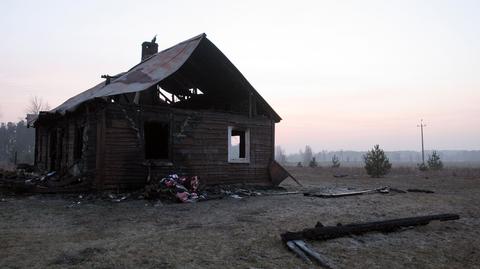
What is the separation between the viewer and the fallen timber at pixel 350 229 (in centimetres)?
637

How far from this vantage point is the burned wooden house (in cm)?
1237

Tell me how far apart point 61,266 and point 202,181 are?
9226mm

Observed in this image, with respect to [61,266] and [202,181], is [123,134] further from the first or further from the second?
[61,266]

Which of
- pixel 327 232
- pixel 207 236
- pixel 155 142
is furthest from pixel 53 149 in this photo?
pixel 327 232

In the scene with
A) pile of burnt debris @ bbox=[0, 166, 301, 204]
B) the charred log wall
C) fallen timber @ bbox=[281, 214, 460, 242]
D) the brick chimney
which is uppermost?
the brick chimney

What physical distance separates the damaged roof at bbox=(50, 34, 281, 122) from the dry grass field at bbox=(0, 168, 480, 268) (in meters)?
3.78

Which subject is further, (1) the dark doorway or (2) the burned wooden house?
(1) the dark doorway

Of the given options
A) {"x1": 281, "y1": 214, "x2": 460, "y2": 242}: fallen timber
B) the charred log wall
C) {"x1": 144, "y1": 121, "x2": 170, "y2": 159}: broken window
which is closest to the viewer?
{"x1": 281, "y1": 214, "x2": 460, "y2": 242}: fallen timber

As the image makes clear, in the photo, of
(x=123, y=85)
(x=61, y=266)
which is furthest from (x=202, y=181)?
(x=61, y=266)

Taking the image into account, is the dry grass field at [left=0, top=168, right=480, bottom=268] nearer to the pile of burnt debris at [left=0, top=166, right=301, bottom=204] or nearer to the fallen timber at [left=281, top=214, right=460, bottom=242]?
the fallen timber at [left=281, top=214, right=460, bottom=242]

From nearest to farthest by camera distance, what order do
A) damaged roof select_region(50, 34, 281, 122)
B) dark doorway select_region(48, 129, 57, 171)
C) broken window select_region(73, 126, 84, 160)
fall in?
1. damaged roof select_region(50, 34, 281, 122)
2. broken window select_region(73, 126, 84, 160)
3. dark doorway select_region(48, 129, 57, 171)

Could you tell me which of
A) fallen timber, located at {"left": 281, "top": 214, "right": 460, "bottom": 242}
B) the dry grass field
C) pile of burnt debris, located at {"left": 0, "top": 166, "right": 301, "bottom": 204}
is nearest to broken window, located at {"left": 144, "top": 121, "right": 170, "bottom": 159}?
pile of burnt debris, located at {"left": 0, "top": 166, "right": 301, "bottom": 204}

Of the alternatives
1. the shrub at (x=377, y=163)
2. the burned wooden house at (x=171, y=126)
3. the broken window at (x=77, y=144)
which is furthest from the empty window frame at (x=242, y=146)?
the shrub at (x=377, y=163)

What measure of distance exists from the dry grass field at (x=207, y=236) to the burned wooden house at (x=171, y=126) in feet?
6.01
